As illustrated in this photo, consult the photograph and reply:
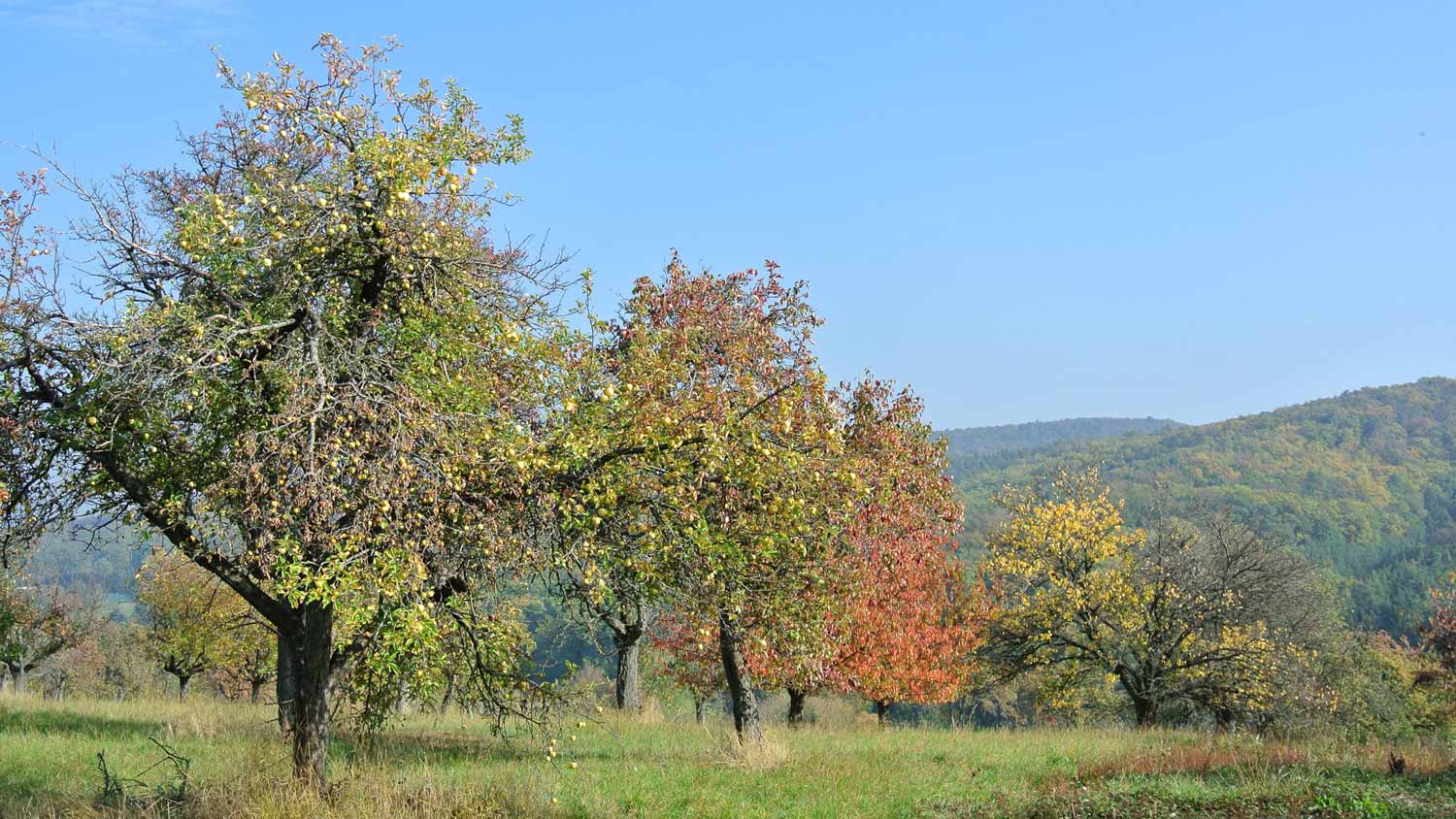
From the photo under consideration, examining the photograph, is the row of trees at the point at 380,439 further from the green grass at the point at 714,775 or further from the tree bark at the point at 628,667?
the tree bark at the point at 628,667

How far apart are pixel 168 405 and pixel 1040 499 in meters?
28.1

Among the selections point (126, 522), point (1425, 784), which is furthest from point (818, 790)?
point (126, 522)

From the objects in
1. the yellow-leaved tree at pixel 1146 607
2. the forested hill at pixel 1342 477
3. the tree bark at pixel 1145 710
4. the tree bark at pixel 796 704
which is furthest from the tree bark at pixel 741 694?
the forested hill at pixel 1342 477

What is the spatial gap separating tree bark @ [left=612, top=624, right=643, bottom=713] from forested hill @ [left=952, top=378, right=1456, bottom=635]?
56121 mm

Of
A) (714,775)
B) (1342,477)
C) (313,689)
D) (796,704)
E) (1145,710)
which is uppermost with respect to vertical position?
(1342,477)

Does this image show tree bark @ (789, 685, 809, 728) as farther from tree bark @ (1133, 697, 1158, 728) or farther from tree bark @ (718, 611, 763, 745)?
tree bark @ (718, 611, 763, 745)

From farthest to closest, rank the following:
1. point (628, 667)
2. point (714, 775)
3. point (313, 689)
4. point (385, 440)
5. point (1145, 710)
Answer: point (628, 667)
point (1145, 710)
point (714, 775)
point (313, 689)
point (385, 440)

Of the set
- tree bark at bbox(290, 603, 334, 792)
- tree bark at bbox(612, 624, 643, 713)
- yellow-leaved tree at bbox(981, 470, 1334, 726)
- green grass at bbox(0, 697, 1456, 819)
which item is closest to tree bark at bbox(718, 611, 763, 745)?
green grass at bbox(0, 697, 1456, 819)

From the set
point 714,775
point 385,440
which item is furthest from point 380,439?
point 714,775

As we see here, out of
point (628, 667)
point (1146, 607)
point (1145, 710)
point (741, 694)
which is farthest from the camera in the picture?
point (628, 667)

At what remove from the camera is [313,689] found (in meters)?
10.5

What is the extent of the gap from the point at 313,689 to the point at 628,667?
18733 mm

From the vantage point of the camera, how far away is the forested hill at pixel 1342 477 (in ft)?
302

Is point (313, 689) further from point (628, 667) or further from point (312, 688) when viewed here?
point (628, 667)
